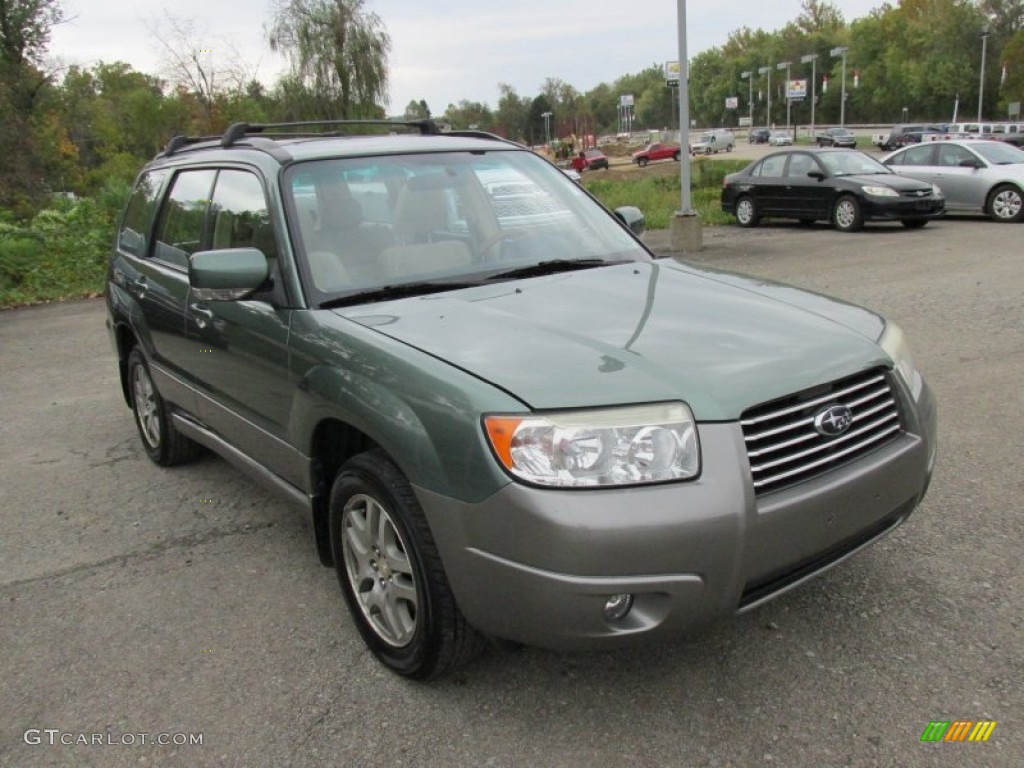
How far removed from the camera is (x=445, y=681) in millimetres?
2877

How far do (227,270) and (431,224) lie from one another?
2.86 ft

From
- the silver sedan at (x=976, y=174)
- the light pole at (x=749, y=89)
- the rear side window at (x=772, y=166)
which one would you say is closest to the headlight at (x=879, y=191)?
the rear side window at (x=772, y=166)

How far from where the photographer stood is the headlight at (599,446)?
2312mm

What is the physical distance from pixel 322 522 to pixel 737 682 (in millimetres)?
1582

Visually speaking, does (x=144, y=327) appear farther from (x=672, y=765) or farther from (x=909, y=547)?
(x=909, y=547)

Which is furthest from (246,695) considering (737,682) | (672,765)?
(737,682)

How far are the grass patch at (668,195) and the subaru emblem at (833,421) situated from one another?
13977 mm

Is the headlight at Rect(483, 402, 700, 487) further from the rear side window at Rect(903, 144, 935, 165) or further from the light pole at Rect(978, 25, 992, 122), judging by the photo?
the light pole at Rect(978, 25, 992, 122)

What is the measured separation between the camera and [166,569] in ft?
12.6

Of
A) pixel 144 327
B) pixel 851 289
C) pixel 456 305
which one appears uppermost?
pixel 456 305

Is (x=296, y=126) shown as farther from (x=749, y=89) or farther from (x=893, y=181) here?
(x=749, y=89)

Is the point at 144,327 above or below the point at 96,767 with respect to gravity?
above

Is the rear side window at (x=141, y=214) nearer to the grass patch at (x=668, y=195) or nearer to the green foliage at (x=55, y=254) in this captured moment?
the green foliage at (x=55, y=254)

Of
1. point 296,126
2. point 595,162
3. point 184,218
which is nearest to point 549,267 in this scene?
point 296,126
